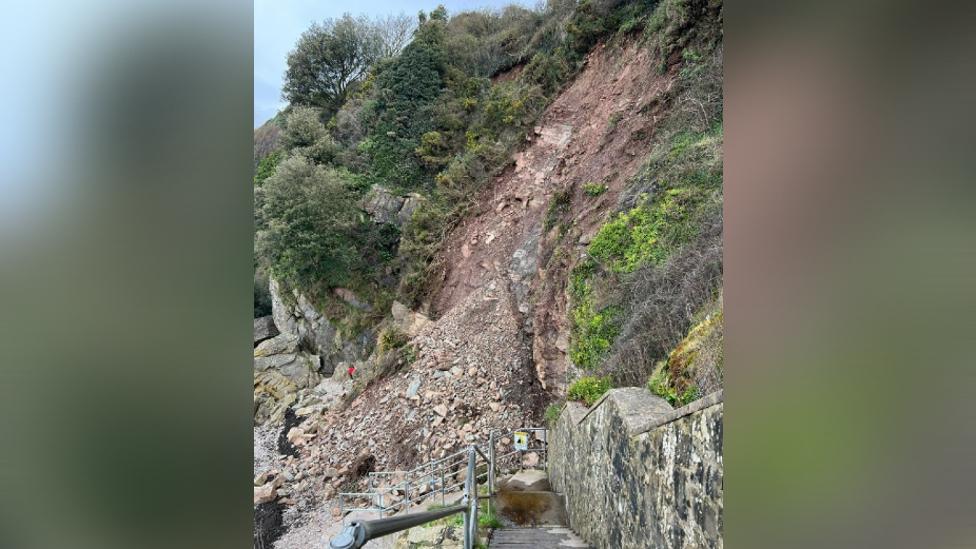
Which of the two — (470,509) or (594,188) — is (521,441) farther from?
(594,188)

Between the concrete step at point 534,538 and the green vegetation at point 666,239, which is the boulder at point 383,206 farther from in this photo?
the concrete step at point 534,538

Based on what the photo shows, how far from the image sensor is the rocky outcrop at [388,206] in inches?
581

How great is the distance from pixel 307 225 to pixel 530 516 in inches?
487

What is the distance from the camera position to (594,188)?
8.60 metres

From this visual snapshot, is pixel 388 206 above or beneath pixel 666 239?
above

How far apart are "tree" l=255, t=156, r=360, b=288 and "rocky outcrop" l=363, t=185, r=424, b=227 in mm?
643

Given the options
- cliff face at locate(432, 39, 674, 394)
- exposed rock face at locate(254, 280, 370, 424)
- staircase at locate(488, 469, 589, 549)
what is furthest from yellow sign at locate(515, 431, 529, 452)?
exposed rock face at locate(254, 280, 370, 424)

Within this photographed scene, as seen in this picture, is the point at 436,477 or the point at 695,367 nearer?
the point at 695,367

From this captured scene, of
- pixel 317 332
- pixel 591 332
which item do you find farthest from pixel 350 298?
pixel 591 332

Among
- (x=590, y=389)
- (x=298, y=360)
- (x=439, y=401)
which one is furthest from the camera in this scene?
(x=298, y=360)
